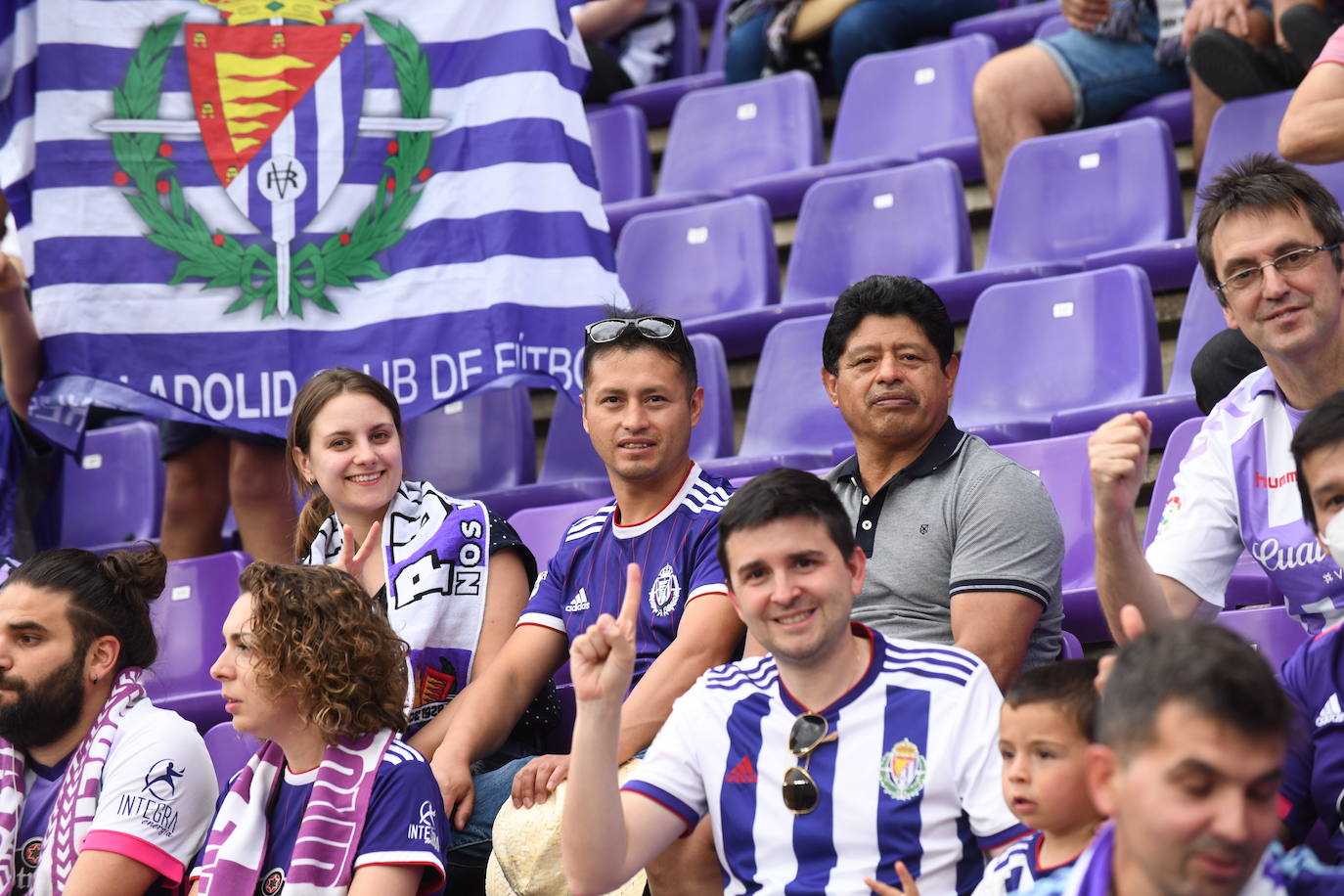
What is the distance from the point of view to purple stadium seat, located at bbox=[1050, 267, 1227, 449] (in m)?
3.57

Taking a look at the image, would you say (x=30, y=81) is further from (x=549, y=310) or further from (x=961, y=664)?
(x=961, y=664)

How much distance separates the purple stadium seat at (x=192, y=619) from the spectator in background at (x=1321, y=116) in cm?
251

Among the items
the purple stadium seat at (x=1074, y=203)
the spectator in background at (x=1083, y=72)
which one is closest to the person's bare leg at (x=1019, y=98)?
the spectator in background at (x=1083, y=72)

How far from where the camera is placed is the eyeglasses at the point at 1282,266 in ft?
8.78

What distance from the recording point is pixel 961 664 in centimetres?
231

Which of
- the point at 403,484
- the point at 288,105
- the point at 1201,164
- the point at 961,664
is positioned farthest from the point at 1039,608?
the point at 288,105

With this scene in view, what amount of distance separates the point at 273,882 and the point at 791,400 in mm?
2007

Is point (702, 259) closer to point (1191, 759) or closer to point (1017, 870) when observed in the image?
point (1017, 870)

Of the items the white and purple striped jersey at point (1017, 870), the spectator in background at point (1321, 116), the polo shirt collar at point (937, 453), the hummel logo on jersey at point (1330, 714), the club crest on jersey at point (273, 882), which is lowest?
the club crest on jersey at point (273, 882)

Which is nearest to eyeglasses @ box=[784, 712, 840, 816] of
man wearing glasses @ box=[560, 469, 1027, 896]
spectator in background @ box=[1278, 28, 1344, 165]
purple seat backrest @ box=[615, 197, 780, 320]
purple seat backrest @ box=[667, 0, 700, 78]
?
man wearing glasses @ box=[560, 469, 1027, 896]

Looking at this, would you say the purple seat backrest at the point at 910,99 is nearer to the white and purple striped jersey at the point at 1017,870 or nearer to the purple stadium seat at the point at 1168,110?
the purple stadium seat at the point at 1168,110

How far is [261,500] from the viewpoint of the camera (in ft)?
13.9

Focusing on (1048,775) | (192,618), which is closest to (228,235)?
(192,618)

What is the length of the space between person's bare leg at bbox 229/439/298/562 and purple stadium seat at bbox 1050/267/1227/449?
187cm
